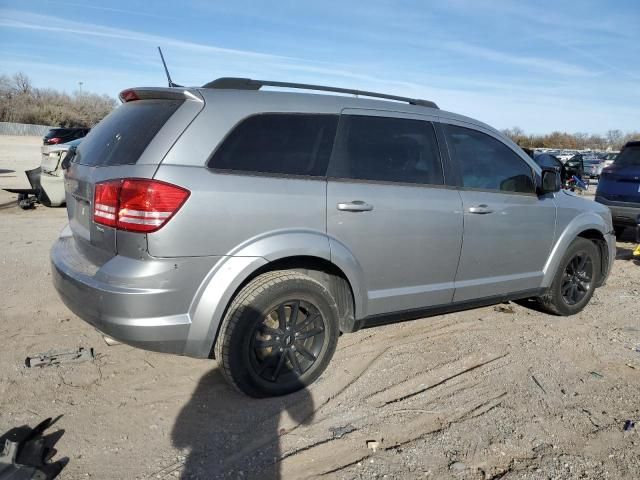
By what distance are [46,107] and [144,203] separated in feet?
263

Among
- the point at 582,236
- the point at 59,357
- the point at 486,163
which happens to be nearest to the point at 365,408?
the point at 59,357

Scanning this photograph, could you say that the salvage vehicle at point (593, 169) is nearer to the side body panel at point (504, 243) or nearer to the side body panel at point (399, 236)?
the side body panel at point (504, 243)

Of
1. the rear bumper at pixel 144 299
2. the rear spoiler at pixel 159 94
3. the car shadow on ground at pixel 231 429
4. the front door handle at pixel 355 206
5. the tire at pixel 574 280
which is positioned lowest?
the car shadow on ground at pixel 231 429

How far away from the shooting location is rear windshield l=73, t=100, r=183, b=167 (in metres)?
3.03

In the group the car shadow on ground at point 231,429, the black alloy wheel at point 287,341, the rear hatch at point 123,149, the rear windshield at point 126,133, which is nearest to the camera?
the car shadow on ground at point 231,429

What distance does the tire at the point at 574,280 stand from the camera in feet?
16.2

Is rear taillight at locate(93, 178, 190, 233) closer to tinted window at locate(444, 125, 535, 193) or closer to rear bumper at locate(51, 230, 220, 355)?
rear bumper at locate(51, 230, 220, 355)

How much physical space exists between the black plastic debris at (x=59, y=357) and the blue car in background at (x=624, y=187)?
834cm

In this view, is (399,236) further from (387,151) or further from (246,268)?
(246,268)

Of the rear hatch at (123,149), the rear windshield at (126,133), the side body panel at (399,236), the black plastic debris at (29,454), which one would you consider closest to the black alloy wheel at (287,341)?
the side body panel at (399,236)

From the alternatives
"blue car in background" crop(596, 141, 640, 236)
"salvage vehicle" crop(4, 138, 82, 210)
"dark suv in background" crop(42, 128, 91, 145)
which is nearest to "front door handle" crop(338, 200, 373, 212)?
"blue car in background" crop(596, 141, 640, 236)

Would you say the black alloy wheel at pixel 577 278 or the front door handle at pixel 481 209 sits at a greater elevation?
the front door handle at pixel 481 209

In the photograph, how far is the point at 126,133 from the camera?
321 centimetres

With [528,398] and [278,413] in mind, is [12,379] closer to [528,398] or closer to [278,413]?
A: [278,413]
